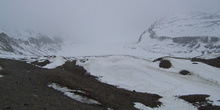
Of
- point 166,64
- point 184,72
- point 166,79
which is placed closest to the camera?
point 166,79

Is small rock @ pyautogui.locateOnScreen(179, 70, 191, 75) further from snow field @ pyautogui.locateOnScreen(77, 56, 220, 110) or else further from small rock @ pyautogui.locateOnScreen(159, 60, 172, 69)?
small rock @ pyautogui.locateOnScreen(159, 60, 172, 69)

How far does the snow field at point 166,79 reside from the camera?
2061 centimetres

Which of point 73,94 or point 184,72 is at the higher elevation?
point 73,94

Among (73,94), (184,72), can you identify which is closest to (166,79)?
(184,72)

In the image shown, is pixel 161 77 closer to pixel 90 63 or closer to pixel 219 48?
pixel 90 63

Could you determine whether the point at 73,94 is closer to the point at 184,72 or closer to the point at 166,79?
the point at 166,79

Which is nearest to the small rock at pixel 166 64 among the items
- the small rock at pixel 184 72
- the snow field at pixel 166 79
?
the snow field at pixel 166 79

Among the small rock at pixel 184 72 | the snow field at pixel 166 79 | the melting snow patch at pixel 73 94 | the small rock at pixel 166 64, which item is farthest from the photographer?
the small rock at pixel 166 64

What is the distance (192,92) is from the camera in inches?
834

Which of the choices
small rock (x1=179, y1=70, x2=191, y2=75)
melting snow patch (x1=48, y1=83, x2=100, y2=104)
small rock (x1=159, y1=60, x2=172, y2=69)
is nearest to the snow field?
small rock (x1=179, y1=70, x2=191, y2=75)

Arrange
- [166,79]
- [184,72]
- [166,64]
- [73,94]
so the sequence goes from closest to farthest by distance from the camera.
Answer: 1. [73,94]
2. [166,79]
3. [184,72]
4. [166,64]

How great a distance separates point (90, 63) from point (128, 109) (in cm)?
2307

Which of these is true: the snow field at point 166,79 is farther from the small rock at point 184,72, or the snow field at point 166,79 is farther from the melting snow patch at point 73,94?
the melting snow patch at point 73,94

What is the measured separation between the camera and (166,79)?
2569 cm
